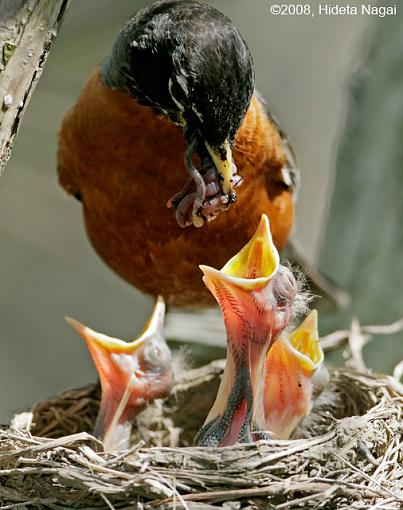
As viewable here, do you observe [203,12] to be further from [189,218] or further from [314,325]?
[314,325]

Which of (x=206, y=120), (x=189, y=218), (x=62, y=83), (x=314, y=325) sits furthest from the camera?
(x=62, y=83)

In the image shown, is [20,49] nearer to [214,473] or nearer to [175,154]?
[175,154]

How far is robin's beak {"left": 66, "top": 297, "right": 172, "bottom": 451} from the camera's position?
3.39 metres

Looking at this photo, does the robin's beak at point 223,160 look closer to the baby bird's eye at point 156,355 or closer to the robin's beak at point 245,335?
the robin's beak at point 245,335

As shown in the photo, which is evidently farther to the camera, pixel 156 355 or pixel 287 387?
pixel 156 355

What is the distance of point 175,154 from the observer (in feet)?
11.0

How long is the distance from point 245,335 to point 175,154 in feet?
2.60

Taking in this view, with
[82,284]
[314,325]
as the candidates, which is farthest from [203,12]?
[82,284]

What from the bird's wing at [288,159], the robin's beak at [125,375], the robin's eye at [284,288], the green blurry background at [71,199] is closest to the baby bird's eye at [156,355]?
the robin's beak at [125,375]

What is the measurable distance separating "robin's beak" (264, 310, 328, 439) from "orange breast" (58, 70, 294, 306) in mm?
571

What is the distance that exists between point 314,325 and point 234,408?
61 centimetres

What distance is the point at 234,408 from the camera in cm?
299


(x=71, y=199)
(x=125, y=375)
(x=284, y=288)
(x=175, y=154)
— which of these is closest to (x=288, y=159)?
(x=175, y=154)

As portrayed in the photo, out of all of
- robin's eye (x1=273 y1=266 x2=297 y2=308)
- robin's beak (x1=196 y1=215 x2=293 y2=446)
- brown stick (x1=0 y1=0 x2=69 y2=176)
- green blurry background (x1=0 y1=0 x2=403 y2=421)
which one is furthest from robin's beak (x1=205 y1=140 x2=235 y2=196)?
green blurry background (x1=0 y1=0 x2=403 y2=421)
